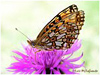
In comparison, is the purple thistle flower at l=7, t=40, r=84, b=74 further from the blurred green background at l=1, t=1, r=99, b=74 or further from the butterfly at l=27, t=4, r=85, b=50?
the blurred green background at l=1, t=1, r=99, b=74

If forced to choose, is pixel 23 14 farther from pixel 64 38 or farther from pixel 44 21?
pixel 64 38

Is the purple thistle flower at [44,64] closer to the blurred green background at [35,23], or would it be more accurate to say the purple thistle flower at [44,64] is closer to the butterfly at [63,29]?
the butterfly at [63,29]

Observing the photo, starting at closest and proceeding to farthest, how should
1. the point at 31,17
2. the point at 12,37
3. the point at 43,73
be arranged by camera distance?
1. the point at 43,73
2. the point at 12,37
3. the point at 31,17

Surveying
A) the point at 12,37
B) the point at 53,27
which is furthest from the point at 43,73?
the point at 12,37

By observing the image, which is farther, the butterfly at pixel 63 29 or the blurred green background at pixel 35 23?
the blurred green background at pixel 35 23

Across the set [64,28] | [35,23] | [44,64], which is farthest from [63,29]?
[35,23]

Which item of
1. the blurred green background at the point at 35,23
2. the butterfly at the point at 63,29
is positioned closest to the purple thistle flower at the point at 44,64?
the butterfly at the point at 63,29

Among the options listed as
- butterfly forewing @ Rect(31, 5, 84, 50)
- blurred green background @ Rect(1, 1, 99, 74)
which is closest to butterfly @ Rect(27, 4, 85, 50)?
butterfly forewing @ Rect(31, 5, 84, 50)
